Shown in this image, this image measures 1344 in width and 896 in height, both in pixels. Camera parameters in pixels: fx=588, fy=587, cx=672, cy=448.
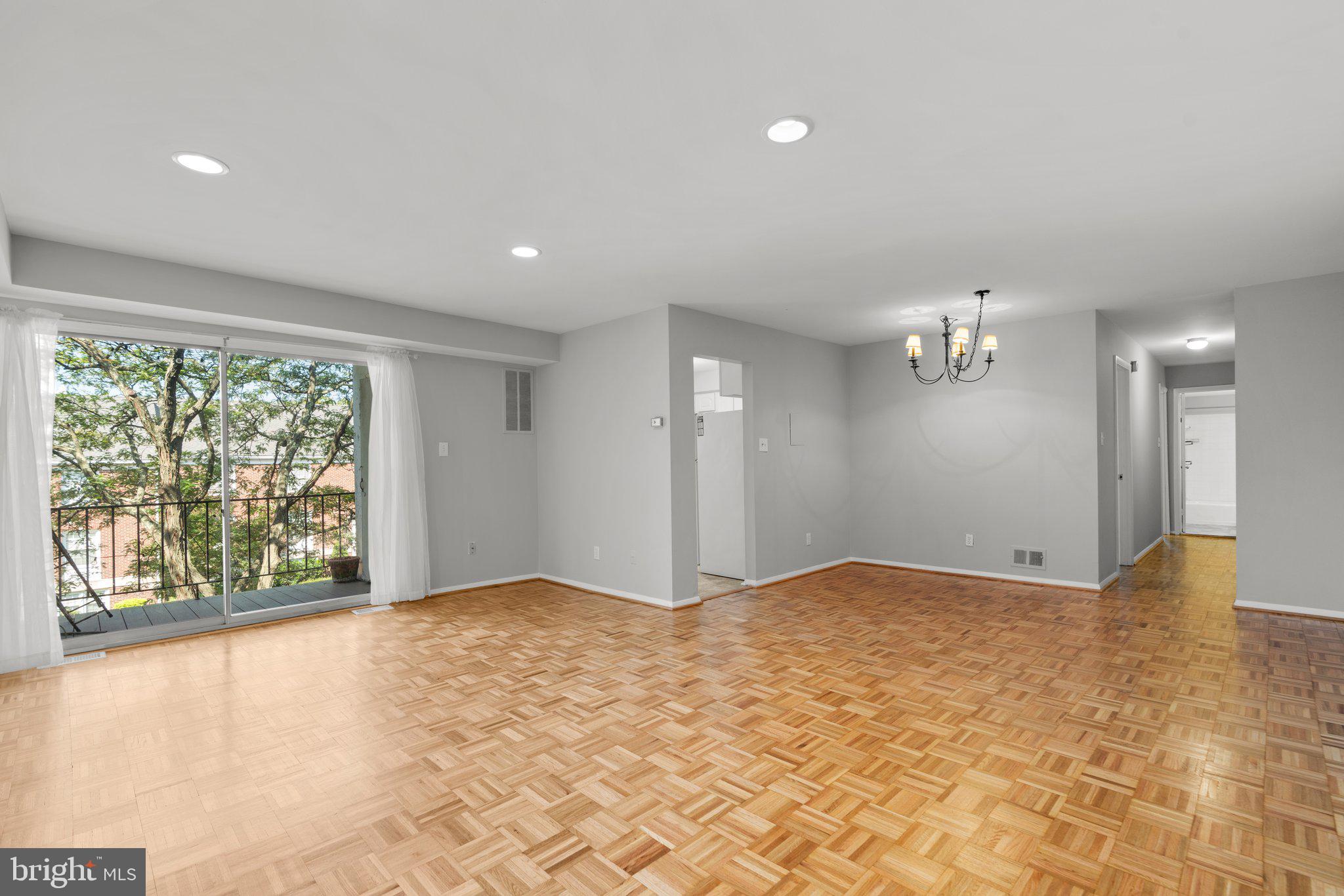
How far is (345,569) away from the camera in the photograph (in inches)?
230

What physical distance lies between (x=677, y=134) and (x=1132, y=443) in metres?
7.04

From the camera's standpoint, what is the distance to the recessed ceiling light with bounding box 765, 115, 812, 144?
7.22 feet

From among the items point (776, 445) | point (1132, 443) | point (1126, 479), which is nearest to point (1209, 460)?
point (1132, 443)

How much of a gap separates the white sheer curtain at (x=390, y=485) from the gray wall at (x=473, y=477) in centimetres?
26

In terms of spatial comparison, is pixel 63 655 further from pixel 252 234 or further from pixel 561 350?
pixel 561 350

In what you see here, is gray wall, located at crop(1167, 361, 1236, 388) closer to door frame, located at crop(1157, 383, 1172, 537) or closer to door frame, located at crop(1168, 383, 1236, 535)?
door frame, located at crop(1168, 383, 1236, 535)

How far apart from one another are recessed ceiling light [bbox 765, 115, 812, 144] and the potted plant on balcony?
5.55 m

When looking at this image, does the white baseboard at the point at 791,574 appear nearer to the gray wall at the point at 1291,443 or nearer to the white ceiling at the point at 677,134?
the white ceiling at the point at 677,134

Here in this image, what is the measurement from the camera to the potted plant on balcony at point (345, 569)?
580cm

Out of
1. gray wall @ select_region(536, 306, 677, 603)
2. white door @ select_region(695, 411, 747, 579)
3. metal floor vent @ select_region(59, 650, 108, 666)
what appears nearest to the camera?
metal floor vent @ select_region(59, 650, 108, 666)

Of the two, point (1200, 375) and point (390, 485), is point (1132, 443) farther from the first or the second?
point (390, 485)

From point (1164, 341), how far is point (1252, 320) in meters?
2.73

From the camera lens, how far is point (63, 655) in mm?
3717

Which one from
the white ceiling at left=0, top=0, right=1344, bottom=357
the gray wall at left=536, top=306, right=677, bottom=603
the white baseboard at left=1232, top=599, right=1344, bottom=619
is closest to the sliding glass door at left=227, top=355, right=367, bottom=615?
the white ceiling at left=0, top=0, right=1344, bottom=357
